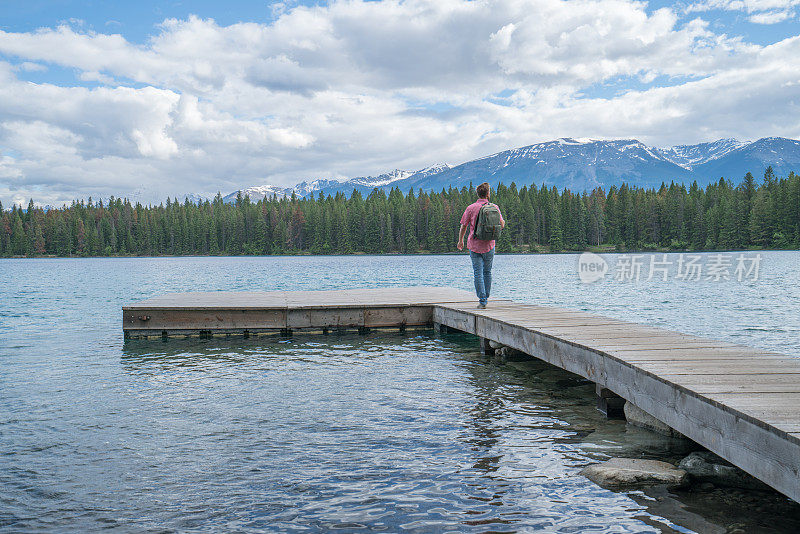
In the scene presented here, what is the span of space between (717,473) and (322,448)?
4.41 metres

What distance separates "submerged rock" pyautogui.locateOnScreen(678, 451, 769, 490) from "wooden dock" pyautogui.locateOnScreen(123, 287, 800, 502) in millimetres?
526

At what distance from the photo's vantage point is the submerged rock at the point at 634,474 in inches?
256

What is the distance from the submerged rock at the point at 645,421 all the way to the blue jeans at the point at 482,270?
17.4 feet

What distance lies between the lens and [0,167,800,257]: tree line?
128 m

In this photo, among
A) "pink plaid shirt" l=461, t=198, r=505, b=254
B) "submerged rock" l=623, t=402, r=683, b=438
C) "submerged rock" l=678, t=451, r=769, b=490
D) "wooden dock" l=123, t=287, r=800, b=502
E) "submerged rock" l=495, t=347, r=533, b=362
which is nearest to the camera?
"wooden dock" l=123, t=287, r=800, b=502

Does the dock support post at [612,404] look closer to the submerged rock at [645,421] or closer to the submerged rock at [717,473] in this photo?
the submerged rock at [645,421]

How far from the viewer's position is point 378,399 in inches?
404

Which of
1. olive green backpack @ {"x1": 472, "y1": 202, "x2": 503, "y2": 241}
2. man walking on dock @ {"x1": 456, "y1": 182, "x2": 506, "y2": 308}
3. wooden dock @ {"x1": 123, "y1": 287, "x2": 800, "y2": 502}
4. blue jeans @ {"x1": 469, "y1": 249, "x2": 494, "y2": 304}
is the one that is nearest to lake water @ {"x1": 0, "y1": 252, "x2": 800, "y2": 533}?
wooden dock @ {"x1": 123, "y1": 287, "x2": 800, "y2": 502}

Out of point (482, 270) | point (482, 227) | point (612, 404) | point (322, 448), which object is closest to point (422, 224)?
point (482, 270)

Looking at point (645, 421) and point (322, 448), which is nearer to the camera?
point (322, 448)

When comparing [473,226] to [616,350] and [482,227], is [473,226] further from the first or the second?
[616,350]

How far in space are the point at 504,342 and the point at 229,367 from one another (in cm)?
576

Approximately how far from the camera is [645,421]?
8461 mm

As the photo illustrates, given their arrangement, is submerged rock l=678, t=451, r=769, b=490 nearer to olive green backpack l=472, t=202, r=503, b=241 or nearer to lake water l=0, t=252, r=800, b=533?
lake water l=0, t=252, r=800, b=533
